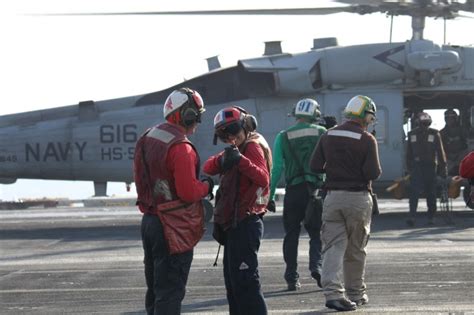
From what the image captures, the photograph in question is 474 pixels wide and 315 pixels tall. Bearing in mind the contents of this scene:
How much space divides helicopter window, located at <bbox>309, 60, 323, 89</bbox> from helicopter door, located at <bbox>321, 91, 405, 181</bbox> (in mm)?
249

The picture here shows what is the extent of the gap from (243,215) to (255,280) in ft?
1.75

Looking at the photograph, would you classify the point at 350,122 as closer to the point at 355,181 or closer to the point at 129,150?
the point at 355,181

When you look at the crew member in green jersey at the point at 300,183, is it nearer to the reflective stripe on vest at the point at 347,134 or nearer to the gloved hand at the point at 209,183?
the reflective stripe on vest at the point at 347,134

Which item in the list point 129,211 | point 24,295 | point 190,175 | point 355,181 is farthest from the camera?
point 129,211

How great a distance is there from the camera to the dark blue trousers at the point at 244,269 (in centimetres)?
863

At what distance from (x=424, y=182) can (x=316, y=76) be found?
341cm

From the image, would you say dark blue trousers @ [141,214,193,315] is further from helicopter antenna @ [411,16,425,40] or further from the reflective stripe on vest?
helicopter antenna @ [411,16,425,40]

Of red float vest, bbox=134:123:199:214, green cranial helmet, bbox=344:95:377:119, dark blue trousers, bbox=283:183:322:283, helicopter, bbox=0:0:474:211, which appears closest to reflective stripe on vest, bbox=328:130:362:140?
green cranial helmet, bbox=344:95:377:119

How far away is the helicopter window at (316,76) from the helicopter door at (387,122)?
249 millimetres

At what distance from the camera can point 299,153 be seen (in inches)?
477

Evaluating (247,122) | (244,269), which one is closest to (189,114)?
(247,122)

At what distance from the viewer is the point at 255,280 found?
8.70m

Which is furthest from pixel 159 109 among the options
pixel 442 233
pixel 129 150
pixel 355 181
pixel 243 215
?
pixel 243 215

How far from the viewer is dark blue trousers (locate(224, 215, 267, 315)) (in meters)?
8.63
